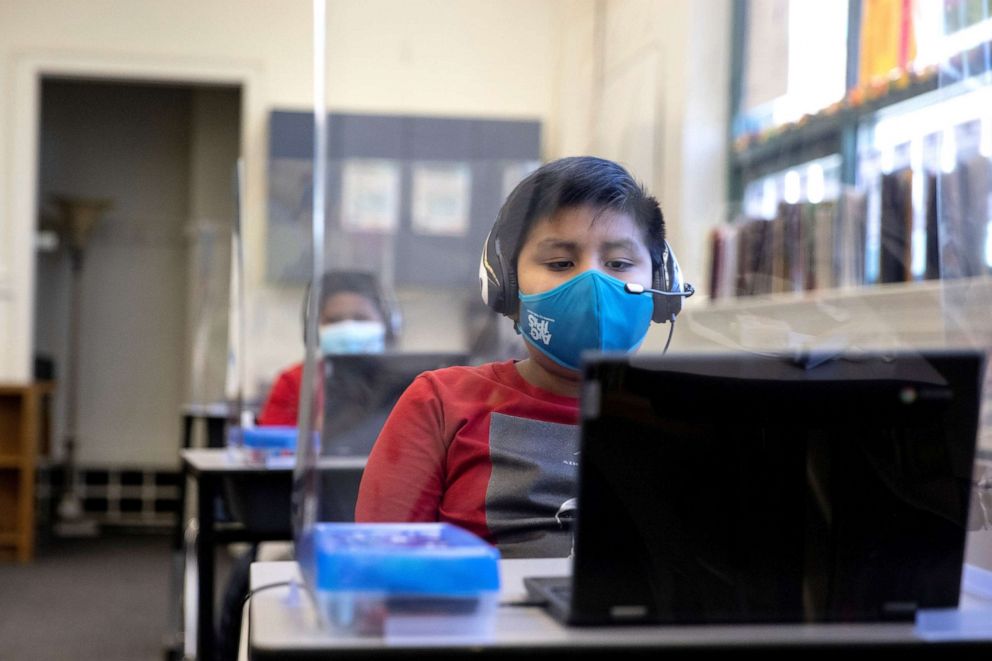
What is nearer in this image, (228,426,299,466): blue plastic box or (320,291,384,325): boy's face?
(320,291,384,325): boy's face

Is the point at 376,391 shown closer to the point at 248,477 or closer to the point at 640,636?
the point at 640,636

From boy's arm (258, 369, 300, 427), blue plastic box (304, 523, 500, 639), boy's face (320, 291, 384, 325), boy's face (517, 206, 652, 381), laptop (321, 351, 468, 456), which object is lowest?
boy's arm (258, 369, 300, 427)

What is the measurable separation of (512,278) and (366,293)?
615 mm

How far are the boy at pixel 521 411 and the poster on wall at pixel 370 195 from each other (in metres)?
0.16

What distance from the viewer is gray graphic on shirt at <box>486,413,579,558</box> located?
1189mm

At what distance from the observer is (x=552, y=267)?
1.12 m

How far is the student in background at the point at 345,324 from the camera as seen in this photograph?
1.18 meters

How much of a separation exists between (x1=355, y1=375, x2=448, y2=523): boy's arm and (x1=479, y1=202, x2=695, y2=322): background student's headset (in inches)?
4.7

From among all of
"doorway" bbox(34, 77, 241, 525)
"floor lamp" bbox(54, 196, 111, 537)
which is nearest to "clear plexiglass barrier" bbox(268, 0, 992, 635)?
"floor lamp" bbox(54, 196, 111, 537)

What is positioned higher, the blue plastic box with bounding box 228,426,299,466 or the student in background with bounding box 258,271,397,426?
the student in background with bounding box 258,271,397,426

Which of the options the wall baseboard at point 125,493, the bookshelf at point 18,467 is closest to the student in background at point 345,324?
the bookshelf at point 18,467

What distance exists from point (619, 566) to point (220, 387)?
3.43 m

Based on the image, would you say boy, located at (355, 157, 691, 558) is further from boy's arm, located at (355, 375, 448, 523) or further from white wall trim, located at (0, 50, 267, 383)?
white wall trim, located at (0, 50, 267, 383)

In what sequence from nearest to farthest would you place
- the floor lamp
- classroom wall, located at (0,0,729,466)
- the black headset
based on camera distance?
the black headset < classroom wall, located at (0,0,729,466) < the floor lamp
